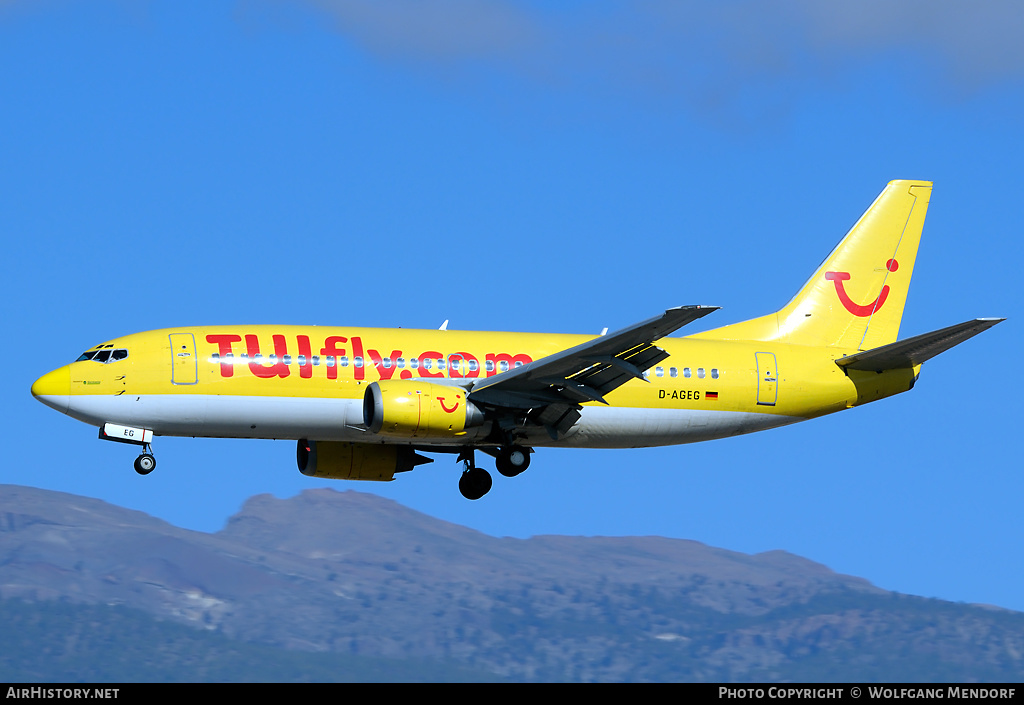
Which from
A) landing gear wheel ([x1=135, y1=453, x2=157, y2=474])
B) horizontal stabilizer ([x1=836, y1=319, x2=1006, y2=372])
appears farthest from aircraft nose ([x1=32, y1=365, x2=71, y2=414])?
horizontal stabilizer ([x1=836, y1=319, x2=1006, y2=372])

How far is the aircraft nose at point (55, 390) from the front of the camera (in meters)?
39.9

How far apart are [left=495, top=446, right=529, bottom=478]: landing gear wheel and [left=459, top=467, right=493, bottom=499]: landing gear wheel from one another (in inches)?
58.9

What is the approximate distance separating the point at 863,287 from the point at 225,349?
2262 cm

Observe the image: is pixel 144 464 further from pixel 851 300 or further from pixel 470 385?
pixel 851 300

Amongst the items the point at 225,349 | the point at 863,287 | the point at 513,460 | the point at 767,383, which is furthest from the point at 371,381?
the point at 863,287

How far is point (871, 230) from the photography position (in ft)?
164

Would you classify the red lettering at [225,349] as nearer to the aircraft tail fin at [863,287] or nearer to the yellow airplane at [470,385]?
the yellow airplane at [470,385]

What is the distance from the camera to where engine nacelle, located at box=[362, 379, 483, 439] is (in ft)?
128

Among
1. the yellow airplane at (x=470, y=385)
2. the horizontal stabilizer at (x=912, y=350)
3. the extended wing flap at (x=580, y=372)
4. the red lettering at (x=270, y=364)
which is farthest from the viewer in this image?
the horizontal stabilizer at (x=912, y=350)

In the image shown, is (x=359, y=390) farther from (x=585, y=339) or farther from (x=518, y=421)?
(x=585, y=339)

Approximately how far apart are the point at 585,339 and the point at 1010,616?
17303 cm

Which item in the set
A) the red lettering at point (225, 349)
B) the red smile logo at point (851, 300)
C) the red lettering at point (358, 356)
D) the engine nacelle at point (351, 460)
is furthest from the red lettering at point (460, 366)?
the red smile logo at point (851, 300)

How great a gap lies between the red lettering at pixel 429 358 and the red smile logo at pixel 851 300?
50.4ft

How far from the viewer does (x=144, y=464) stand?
40531 millimetres
